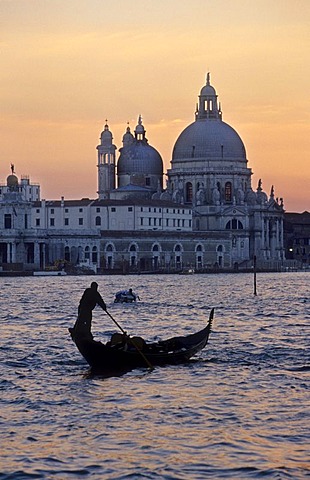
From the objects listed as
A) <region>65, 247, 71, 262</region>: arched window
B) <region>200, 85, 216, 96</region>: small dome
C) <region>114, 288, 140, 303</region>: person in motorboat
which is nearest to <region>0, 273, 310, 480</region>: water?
<region>114, 288, 140, 303</region>: person in motorboat

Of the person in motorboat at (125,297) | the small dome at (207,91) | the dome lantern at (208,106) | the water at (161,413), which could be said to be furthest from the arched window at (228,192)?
the water at (161,413)

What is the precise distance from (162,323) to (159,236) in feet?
304

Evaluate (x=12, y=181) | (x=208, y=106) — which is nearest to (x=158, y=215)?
(x=12, y=181)

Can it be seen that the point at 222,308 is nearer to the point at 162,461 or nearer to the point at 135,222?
the point at 162,461

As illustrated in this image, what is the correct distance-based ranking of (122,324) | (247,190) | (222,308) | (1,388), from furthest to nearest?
(247,190), (222,308), (122,324), (1,388)

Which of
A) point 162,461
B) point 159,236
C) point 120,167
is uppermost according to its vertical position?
point 120,167

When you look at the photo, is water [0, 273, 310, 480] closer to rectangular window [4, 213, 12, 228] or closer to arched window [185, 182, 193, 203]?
rectangular window [4, 213, 12, 228]

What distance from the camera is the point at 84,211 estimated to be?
138750mm

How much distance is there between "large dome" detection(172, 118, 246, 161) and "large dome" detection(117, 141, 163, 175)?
13.2 ft

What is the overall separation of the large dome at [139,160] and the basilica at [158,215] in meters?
0.13

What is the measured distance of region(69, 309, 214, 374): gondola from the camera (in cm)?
2673

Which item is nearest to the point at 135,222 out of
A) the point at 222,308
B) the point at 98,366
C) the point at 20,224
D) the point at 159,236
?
the point at 159,236

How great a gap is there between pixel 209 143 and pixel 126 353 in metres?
130

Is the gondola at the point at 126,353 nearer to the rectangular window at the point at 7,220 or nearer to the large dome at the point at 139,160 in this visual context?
the rectangular window at the point at 7,220
